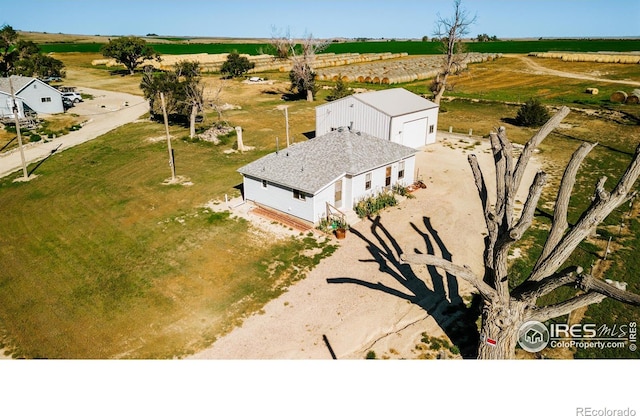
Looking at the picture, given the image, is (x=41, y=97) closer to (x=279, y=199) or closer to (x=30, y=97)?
(x=30, y=97)

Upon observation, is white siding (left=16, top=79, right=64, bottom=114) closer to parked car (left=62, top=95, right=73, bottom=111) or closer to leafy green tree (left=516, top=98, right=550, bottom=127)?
parked car (left=62, top=95, right=73, bottom=111)

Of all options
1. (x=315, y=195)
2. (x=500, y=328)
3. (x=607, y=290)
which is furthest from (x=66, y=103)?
(x=607, y=290)

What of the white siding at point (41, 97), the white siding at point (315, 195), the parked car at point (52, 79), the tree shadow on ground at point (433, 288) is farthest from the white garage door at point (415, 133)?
the parked car at point (52, 79)

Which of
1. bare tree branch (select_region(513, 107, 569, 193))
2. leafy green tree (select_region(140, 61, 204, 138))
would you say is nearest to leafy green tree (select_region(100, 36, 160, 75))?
leafy green tree (select_region(140, 61, 204, 138))

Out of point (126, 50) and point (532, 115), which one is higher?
point (126, 50)

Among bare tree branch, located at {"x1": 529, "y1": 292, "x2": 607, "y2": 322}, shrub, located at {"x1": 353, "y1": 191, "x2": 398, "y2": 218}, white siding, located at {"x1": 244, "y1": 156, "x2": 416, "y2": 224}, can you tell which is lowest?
shrub, located at {"x1": 353, "y1": 191, "x2": 398, "y2": 218}
